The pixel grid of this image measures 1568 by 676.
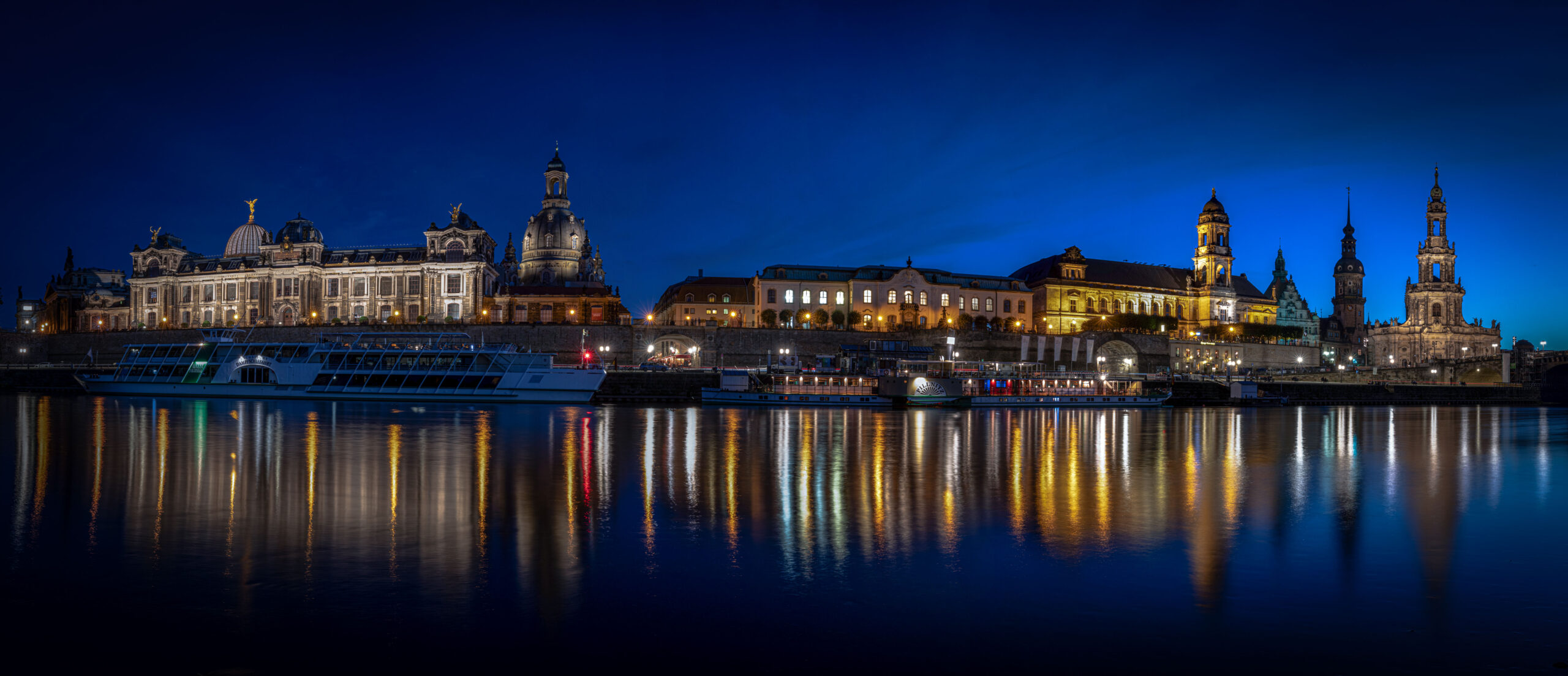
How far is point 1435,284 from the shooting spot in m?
104

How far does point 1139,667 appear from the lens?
725 cm

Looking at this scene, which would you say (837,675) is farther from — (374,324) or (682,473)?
(374,324)

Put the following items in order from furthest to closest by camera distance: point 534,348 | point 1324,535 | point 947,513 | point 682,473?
point 534,348 → point 682,473 → point 947,513 → point 1324,535

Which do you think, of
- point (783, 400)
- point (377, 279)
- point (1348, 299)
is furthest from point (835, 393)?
point (1348, 299)

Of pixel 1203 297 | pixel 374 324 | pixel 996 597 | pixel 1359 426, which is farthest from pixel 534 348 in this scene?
pixel 1203 297

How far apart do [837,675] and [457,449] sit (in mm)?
18135

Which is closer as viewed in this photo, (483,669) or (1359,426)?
(483,669)

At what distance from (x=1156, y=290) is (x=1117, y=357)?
26.7 metres

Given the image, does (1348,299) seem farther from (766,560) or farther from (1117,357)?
(766,560)

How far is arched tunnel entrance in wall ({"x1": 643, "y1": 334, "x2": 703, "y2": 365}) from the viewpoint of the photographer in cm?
7294

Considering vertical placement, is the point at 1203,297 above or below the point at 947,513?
above

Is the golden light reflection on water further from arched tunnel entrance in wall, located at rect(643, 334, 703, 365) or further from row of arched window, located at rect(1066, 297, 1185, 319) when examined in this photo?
row of arched window, located at rect(1066, 297, 1185, 319)

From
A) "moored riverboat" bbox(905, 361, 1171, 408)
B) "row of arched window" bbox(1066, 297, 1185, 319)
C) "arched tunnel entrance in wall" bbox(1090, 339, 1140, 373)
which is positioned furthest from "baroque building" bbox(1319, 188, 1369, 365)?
"moored riverboat" bbox(905, 361, 1171, 408)

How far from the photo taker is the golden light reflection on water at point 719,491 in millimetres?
11297
